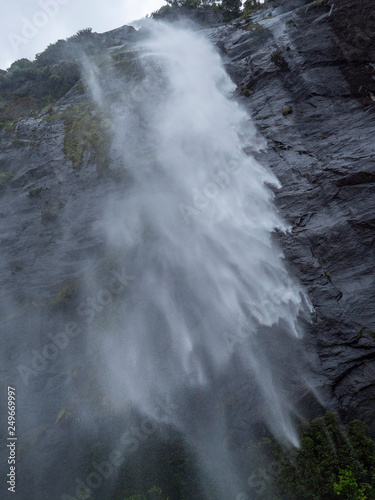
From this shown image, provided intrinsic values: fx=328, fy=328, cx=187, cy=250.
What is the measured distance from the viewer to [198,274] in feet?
35.4

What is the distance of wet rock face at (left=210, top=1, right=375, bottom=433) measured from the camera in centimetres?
814

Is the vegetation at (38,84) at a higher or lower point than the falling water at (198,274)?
higher

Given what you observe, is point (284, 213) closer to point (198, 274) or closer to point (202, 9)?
point (198, 274)

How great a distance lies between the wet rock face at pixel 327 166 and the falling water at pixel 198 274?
0.71 metres

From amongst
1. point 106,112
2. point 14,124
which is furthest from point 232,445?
point 14,124

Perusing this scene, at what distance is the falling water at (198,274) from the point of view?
8.30 metres

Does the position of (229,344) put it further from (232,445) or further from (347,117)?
(347,117)

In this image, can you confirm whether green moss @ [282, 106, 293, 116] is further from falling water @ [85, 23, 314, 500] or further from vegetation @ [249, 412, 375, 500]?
vegetation @ [249, 412, 375, 500]

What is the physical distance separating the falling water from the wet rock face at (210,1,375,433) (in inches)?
27.8

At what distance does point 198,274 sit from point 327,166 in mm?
5872

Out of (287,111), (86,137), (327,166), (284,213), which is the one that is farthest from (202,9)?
(284,213)

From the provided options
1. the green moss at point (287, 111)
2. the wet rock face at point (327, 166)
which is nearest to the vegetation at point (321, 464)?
the wet rock face at point (327, 166)

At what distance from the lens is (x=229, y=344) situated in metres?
9.00

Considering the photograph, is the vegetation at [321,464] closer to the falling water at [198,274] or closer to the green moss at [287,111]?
the falling water at [198,274]
